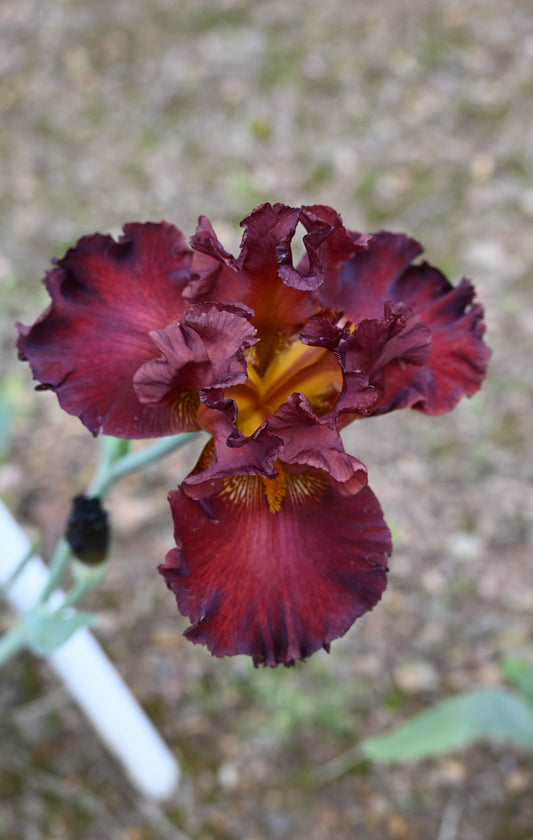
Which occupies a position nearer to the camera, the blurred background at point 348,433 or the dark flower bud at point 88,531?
the dark flower bud at point 88,531

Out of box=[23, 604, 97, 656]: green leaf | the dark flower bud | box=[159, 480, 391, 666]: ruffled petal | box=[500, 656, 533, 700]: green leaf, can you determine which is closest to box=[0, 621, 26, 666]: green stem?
box=[23, 604, 97, 656]: green leaf

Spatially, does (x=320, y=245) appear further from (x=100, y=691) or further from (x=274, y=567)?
(x=100, y=691)

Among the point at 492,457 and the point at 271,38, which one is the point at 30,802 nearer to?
the point at 492,457

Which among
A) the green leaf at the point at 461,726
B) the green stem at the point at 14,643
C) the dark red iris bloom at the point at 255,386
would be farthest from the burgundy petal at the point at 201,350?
the green leaf at the point at 461,726

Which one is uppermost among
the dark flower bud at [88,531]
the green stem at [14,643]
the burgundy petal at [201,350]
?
the green stem at [14,643]

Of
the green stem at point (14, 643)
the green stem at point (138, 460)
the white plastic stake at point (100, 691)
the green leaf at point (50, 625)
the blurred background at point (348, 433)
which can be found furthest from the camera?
the blurred background at point (348, 433)

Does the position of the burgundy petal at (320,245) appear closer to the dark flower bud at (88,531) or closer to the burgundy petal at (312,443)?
the burgundy petal at (312,443)

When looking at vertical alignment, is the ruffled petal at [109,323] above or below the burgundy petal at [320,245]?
above
